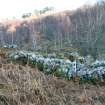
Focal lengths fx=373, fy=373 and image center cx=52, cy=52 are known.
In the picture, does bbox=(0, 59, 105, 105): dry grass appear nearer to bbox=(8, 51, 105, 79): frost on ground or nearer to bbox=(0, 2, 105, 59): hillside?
bbox=(8, 51, 105, 79): frost on ground

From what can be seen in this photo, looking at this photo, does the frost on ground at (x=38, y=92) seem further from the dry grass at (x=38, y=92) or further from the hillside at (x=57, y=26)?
the hillside at (x=57, y=26)

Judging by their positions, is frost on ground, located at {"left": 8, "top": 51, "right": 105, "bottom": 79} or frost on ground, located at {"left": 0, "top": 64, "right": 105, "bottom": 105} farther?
frost on ground, located at {"left": 8, "top": 51, "right": 105, "bottom": 79}

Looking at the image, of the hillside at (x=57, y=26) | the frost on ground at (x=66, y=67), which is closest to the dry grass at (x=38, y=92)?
the frost on ground at (x=66, y=67)

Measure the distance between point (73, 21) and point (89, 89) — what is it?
208ft

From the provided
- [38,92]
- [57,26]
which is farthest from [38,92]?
[57,26]

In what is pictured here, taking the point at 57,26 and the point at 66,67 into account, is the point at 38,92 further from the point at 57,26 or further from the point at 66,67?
the point at 57,26

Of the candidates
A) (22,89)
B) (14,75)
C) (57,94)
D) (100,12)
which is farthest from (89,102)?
(100,12)

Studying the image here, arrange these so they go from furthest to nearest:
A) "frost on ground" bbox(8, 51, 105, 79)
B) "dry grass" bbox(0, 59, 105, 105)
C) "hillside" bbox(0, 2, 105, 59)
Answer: "hillside" bbox(0, 2, 105, 59) < "frost on ground" bbox(8, 51, 105, 79) < "dry grass" bbox(0, 59, 105, 105)

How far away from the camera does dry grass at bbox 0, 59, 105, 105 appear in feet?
13.6

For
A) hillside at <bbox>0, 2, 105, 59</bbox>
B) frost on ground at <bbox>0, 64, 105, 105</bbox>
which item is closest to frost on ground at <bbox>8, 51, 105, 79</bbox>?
frost on ground at <bbox>0, 64, 105, 105</bbox>

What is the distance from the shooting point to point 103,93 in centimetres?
485

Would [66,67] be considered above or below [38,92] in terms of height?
above

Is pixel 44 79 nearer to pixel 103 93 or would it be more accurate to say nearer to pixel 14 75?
pixel 14 75

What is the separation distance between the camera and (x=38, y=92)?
4.33 meters
